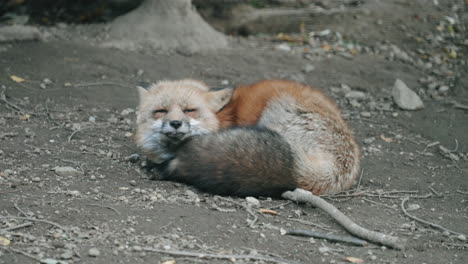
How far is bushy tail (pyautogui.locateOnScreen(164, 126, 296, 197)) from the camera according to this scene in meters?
3.63

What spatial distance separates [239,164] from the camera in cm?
362

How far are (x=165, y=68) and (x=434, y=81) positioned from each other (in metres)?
→ 3.30

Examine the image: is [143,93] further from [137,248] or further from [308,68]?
[308,68]

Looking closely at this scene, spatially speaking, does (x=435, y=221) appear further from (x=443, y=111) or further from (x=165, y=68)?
(x=165, y=68)

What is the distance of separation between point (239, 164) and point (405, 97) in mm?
3255

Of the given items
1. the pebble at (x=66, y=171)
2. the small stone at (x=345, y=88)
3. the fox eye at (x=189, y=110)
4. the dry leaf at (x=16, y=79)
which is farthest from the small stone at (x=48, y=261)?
the small stone at (x=345, y=88)

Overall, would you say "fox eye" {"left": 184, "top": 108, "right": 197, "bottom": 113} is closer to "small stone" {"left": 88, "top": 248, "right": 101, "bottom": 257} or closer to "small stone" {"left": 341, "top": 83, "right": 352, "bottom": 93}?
"small stone" {"left": 88, "top": 248, "right": 101, "bottom": 257}

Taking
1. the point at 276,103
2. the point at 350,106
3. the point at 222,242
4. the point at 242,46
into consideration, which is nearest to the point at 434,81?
the point at 350,106

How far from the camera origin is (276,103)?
14.5 ft

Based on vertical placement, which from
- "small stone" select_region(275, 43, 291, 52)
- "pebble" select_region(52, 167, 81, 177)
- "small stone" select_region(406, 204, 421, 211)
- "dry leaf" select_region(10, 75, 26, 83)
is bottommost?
"small stone" select_region(406, 204, 421, 211)

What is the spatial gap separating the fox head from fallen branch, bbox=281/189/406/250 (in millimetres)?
886

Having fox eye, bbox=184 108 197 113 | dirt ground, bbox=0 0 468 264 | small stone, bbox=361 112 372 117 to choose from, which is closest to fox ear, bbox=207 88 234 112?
fox eye, bbox=184 108 197 113

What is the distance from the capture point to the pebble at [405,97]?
614cm

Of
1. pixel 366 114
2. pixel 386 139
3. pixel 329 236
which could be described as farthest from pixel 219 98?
pixel 366 114
